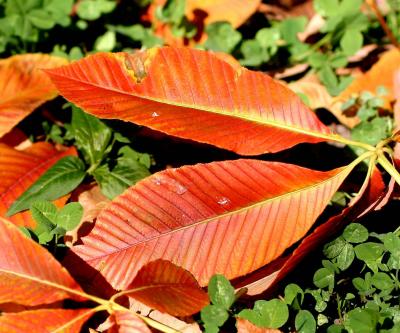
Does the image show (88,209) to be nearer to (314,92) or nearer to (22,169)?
(22,169)

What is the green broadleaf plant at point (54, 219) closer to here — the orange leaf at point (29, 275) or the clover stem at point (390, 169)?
the orange leaf at point (29, 275)

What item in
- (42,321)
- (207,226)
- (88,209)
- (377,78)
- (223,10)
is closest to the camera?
(42,321)

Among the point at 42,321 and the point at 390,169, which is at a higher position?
the point at 390,169

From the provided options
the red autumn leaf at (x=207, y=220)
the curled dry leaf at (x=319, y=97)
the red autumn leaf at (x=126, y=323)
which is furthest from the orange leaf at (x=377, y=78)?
the red autumn leaf at (x=126, y=323)

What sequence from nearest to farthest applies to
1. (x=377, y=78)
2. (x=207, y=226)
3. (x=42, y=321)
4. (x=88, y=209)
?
1. (x=42, y=321)
2. (x=207, y=226)
3. (x=88, y=209)
4. (x=377, y=78)

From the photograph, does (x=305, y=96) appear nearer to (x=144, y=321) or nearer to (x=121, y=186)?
(x=121, y=186)

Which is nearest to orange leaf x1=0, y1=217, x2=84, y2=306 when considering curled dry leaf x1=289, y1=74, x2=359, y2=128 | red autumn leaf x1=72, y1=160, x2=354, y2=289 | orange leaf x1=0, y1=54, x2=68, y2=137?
red autumn leaf x1=72, y1=160, x2=354, y2=289

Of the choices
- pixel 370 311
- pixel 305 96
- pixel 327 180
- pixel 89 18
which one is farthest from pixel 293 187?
pixel 89 18

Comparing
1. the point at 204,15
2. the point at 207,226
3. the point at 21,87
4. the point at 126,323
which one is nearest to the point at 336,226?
the point at 207,226
